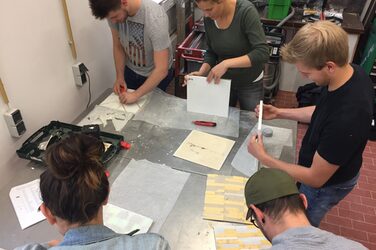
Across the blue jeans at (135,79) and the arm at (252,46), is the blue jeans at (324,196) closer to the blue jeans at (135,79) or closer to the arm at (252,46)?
the arm at (252,46)

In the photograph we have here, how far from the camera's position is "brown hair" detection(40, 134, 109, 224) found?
2.48 feet

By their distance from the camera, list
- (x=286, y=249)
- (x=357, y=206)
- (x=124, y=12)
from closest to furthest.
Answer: (x=286, y=249) → (x=124, y=12) → (x=357, y=206)

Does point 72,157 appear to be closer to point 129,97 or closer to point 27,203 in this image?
point 27,203

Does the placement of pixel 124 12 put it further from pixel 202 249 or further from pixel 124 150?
pixel 202 249

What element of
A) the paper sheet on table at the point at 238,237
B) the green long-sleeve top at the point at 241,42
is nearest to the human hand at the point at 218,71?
the green long-sleeve top at the point at 241,42

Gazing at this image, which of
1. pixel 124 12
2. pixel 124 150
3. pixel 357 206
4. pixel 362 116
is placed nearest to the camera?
pixel 362 116

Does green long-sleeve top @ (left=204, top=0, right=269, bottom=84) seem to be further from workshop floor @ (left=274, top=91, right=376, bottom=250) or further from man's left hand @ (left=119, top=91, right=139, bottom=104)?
workshop floor @ (left=274, top=91, right=376, bottom=250)

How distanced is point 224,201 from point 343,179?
1.57 ft

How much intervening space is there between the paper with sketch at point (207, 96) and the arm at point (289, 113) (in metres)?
0.19

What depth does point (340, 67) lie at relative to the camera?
1.03 metres

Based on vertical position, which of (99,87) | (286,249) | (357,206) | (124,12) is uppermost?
(124,12)

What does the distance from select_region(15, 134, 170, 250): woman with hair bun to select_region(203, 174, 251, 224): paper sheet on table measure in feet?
1.28

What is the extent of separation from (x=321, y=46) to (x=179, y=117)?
88 centimetres

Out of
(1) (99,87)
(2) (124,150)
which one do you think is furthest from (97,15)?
(1) (99,87)
